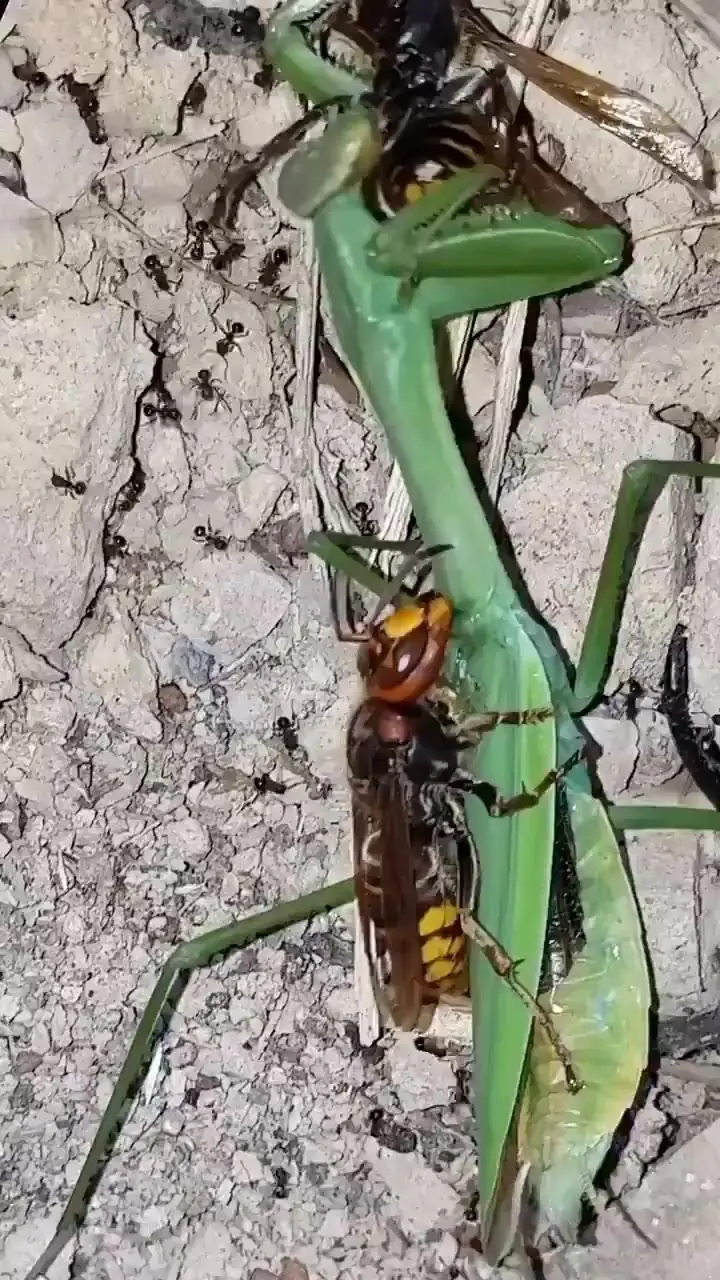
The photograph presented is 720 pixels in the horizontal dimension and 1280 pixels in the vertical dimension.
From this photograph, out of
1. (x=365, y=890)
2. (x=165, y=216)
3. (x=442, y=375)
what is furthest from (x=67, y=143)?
(x=365, y=890)

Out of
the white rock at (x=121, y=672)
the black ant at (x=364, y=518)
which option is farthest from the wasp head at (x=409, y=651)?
the white rock at (x=121, y=672)

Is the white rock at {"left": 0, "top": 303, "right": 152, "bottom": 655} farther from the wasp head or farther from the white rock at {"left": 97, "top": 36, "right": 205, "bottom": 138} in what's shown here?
the wasp head

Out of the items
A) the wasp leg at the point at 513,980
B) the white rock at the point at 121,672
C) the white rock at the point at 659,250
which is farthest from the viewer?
the white rock at the point at 121,672

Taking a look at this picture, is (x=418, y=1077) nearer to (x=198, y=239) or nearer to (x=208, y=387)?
(x=208, y=387)

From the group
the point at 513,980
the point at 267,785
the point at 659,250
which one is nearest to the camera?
the point at 513,980

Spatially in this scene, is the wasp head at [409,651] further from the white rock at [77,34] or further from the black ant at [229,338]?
the white rock at [77,34]

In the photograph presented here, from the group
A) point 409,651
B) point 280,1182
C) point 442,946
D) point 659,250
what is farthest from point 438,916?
point 659,250

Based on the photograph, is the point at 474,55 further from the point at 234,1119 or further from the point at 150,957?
the point at 234,1119
